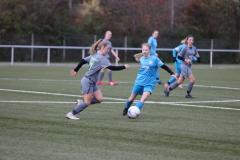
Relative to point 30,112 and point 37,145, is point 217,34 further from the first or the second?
point 37,145

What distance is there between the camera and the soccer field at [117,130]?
726cm

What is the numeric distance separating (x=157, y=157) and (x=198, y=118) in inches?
163

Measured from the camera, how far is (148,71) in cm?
1157

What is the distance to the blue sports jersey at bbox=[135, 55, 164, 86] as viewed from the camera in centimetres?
1148

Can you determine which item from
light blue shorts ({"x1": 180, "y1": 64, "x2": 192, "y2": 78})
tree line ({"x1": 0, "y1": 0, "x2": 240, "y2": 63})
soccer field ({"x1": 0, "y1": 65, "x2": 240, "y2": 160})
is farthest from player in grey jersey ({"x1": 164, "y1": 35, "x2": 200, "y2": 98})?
tree line ({"x1": 0, "y1": 0, "x2": 240, "y2": 63})

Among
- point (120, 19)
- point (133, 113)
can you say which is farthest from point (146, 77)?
point (120, 19)

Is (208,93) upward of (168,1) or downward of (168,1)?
downward

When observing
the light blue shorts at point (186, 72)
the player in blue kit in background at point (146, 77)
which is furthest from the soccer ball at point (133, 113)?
the light blue shorts at point (186, 72)

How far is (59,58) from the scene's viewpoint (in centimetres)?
4084

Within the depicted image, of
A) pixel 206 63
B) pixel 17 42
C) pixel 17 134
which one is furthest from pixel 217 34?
pixel 17 134

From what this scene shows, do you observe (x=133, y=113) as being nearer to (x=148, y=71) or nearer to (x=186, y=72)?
(x=148, y=71)

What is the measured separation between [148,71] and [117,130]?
2.66 m

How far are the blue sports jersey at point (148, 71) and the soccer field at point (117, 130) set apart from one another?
2.35 ft

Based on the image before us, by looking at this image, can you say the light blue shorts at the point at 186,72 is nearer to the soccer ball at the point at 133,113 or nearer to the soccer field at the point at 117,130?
the soccer field at the point at 117,130
